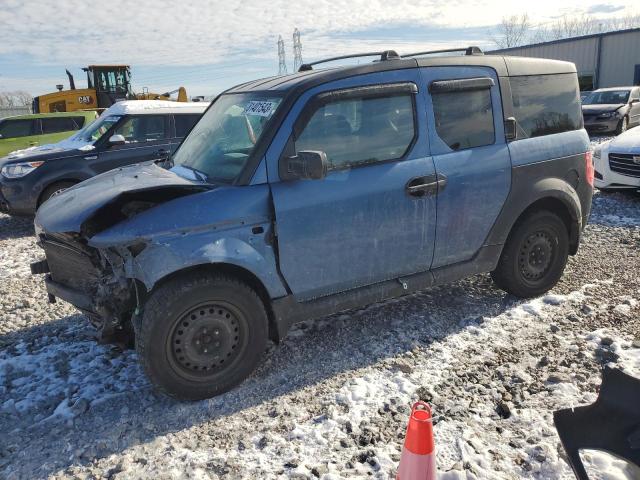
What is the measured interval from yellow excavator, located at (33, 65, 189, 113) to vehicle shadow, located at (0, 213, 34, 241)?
374 inches

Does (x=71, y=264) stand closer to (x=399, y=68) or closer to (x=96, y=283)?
(x=96, y=283)

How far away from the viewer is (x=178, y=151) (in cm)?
433

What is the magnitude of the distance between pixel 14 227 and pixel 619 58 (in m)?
32.4

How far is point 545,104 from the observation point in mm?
4438

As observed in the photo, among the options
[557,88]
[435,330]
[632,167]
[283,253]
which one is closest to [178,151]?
[283,253]

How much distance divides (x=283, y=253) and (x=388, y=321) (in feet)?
4.63

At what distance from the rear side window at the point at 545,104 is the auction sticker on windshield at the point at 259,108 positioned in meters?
2.08

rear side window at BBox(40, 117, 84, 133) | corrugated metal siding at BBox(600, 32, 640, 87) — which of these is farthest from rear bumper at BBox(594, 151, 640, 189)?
corrugated metal siding at BBox(600, 32, 640, 87)

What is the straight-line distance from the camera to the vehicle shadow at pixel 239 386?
9.89ft

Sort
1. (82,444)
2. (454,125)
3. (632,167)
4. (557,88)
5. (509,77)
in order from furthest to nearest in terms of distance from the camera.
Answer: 1. (632,167)
2. (557,88)
3. (509,77)
4. (454,125)
5. (82,444)

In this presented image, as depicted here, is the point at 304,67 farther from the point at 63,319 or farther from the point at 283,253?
the point at 63,319

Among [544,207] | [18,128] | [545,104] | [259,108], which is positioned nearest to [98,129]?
[18,128]

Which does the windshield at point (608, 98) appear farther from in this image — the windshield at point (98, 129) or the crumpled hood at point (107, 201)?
the crumpled hood at point (107, 201)

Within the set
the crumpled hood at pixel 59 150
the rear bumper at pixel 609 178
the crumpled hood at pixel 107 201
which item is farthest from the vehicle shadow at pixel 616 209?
the crumpled hood at pixel 59 150
